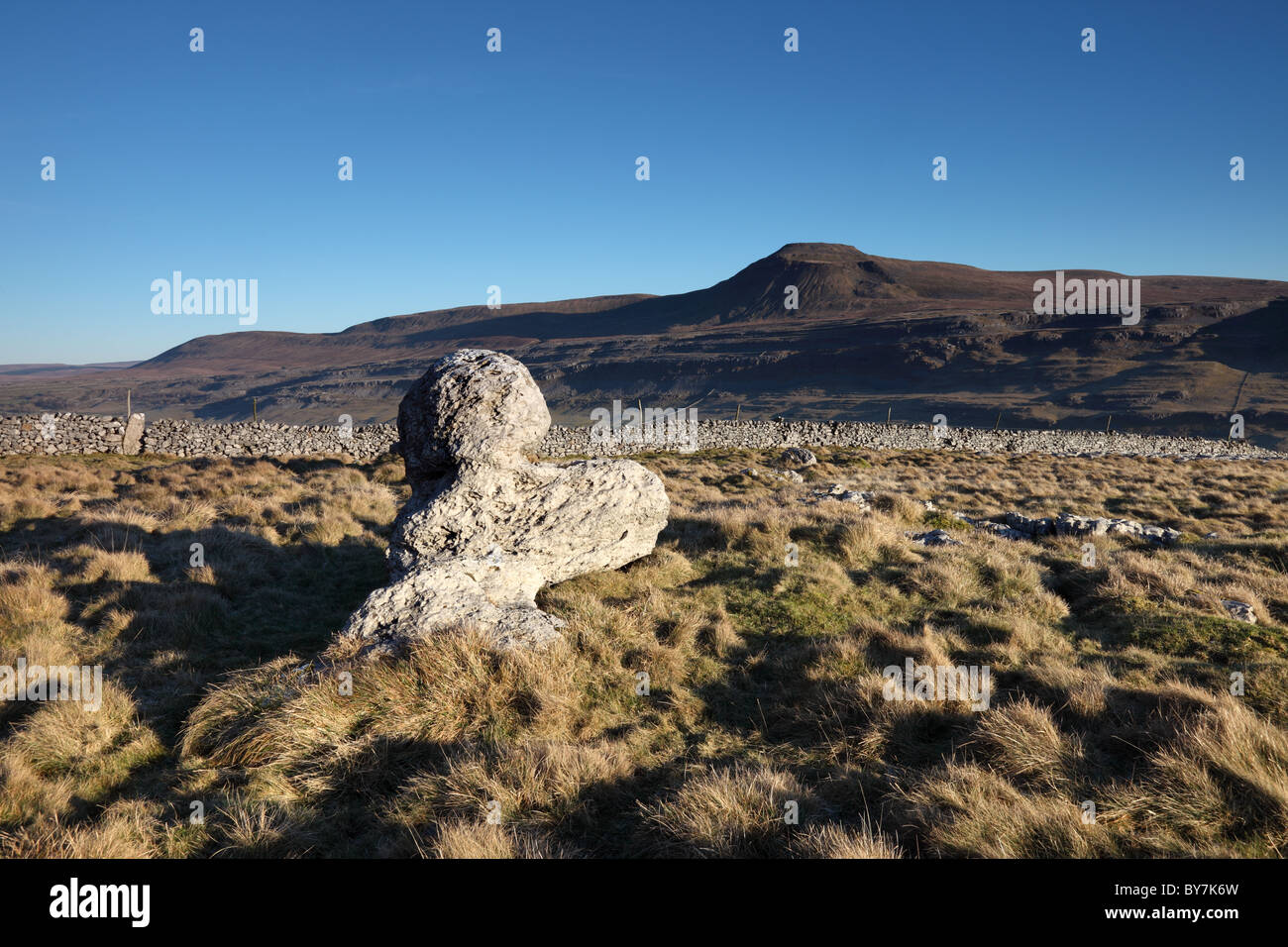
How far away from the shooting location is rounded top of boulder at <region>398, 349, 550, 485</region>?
6.98m

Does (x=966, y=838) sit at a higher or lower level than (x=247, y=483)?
lower

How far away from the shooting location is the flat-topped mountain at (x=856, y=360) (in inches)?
2547

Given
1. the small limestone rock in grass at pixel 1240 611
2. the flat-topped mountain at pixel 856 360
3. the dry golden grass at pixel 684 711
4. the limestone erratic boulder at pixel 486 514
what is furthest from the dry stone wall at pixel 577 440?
the flat-topped mountain at pixel 856 360

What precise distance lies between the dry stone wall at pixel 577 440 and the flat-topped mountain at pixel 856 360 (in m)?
25.6

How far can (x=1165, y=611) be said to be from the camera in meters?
6.61

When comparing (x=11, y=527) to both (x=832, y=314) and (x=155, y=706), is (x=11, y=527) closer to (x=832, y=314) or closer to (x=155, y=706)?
(x=155, y=706)

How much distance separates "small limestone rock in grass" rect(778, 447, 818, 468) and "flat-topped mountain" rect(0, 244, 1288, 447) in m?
42.5

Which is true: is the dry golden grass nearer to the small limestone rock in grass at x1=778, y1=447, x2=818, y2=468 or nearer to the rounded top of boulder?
the rounded top of boulder

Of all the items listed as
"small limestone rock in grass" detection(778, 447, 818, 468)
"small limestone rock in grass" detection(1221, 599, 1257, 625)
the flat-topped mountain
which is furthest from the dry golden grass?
the flat-topped mountain

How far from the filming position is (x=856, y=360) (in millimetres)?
90312

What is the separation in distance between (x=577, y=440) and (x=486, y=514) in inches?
860

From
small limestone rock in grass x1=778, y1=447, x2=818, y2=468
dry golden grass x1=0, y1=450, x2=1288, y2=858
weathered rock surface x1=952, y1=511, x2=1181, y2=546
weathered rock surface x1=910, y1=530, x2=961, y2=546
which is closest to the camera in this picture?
dry golden grass x1=0, y1=450, x2=1288, y2=858

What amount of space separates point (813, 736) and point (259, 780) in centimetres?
403
